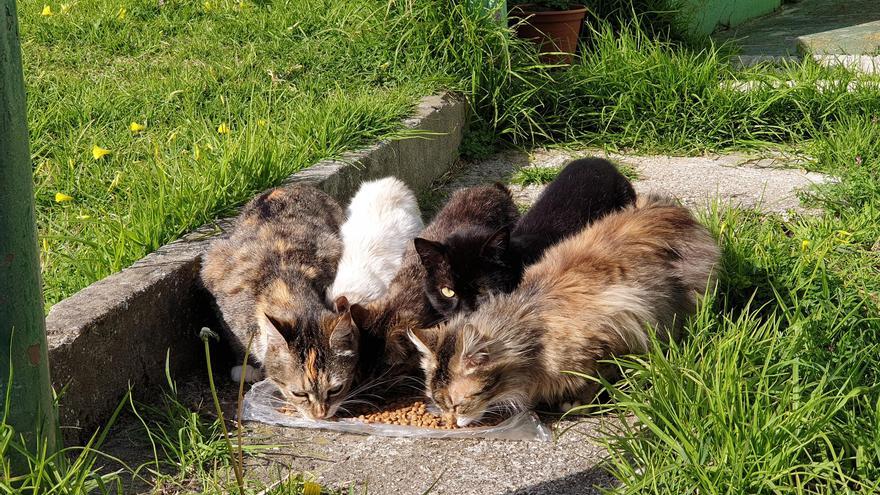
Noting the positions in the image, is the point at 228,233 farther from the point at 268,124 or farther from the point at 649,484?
the point at 649,484

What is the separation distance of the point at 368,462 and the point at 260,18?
471 centimetres

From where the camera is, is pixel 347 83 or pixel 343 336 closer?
pixel 343 336

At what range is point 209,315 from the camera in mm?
4113

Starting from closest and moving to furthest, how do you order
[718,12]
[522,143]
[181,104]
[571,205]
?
[571,205]
[181,104]
[522,143]
[718,12]

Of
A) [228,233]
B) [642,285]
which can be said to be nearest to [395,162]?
[228,233]

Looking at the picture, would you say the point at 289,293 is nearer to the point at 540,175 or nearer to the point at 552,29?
the point at 540,175

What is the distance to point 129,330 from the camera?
351 cm

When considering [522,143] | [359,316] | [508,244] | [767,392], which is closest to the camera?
[767,392]

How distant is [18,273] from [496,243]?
2108mm

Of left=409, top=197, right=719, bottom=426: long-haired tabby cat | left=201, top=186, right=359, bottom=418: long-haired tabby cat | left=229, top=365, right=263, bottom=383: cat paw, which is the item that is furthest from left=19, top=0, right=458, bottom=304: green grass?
left=409, top=197, right=719, bottom=426: long-haired tabby cat

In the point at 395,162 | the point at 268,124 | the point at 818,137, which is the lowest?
the point at 818,137

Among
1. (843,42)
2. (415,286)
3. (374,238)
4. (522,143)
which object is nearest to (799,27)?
(843,42)

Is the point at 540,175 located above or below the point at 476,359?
below

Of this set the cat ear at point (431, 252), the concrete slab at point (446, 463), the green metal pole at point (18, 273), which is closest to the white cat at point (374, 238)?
the cat ear at point (431, 252)
